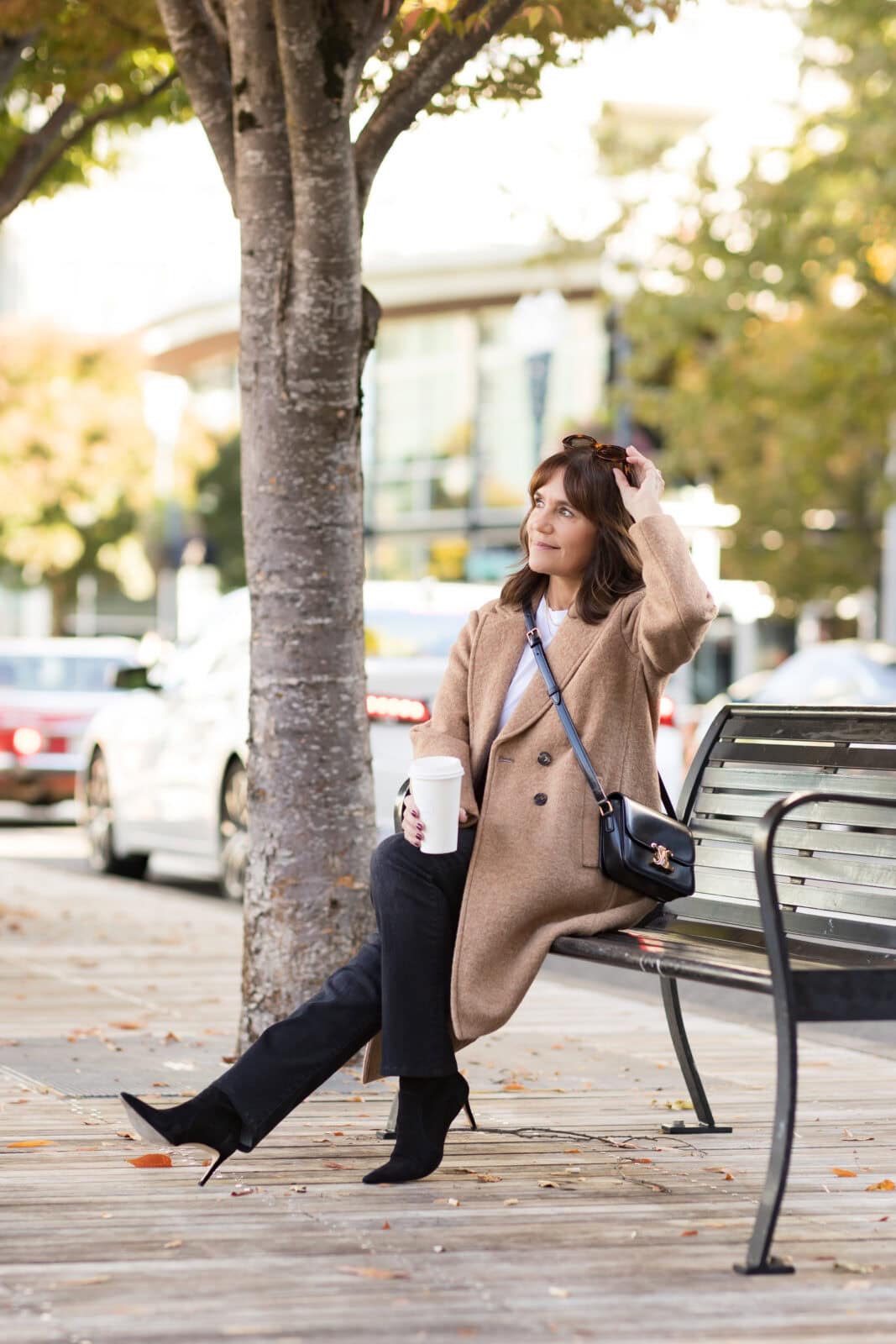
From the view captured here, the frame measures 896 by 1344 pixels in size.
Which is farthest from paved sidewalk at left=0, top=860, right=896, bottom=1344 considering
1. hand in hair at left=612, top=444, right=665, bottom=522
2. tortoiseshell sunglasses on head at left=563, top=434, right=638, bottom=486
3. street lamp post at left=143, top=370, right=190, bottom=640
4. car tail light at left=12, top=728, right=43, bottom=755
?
street lamp post at left=143, top=370, right=190, bottom=640

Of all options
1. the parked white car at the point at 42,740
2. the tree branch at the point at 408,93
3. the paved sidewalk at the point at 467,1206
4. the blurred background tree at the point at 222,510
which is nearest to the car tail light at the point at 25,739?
the parked white car at the point at 42,740

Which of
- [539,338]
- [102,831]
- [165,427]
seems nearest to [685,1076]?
[102,831]

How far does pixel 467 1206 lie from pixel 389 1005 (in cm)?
49

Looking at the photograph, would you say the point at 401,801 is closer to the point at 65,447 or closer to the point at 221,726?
the point at 221,726

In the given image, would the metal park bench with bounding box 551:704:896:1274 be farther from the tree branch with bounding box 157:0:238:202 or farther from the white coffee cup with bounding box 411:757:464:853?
the tree branch with bounding box 157:0:238:202

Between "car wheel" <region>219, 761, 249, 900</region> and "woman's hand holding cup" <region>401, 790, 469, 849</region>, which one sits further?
"car wheel" <region>219, 761, 249, 900</region>

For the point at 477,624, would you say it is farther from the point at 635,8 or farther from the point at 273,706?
the point at 635,8

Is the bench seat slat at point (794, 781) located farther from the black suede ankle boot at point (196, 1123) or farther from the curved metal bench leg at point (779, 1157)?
the black suede ankle boot at point (196, 1123)

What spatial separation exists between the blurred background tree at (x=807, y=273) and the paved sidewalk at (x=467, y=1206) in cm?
1397

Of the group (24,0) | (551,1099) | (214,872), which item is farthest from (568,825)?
(214,872)

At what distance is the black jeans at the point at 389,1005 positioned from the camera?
16.6 feet

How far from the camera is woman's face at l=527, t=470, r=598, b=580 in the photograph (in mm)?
5418

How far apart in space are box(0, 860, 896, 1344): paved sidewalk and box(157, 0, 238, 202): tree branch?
2.81 metres

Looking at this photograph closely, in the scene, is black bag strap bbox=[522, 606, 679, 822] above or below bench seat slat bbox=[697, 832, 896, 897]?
above
